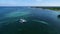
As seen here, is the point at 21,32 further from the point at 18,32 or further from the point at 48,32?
the point at 48,32

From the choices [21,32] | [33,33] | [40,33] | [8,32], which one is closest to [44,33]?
[40,33]

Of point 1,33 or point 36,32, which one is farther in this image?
point 36,32

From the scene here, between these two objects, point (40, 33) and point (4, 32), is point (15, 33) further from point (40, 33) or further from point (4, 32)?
point (40, 33)

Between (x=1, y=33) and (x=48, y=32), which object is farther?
(x=48, y=32)

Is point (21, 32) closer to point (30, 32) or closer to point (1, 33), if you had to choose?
point (30, 32)

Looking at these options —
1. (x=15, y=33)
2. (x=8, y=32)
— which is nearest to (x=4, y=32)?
(x=8, y=32)

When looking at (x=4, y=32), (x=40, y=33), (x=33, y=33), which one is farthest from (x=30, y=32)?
(x=4, y=32)
